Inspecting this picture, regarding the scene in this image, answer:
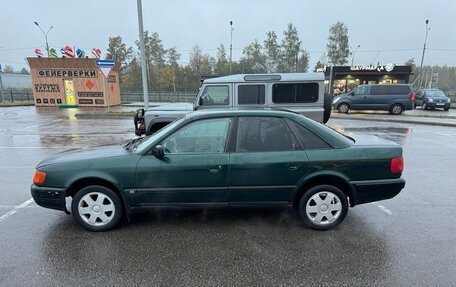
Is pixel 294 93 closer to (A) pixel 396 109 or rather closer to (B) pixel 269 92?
(B) pixel 269 92

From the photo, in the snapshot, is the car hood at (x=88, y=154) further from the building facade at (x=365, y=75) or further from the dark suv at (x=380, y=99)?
the building facade at (x=365, y=75)

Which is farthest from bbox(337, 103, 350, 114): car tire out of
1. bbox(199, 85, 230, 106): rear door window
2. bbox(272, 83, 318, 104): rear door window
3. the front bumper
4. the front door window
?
the front bumper

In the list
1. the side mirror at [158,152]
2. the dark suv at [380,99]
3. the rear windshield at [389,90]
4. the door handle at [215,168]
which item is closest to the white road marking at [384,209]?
the door handle at [215,168]

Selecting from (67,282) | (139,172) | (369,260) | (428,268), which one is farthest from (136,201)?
(428,268)

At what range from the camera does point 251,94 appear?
29.1 ft

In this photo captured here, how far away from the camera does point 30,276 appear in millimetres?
2820

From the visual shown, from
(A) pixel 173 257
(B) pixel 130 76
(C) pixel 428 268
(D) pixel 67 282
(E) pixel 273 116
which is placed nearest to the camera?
(D) pixel 67 282

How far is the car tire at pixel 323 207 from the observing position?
363 centimetres

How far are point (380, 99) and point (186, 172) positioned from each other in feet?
61.3

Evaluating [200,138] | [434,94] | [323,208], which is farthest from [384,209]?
[434,94]

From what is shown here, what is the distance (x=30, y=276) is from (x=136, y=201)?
1.25m

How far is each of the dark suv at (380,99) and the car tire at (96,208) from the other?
1881cm

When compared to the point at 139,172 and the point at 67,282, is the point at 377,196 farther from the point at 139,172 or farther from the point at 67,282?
the point at 67,282

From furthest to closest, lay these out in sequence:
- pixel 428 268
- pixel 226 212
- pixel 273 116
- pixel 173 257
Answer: pixel 226 212 → pixel 273 116 → pixel 173 257 → pixel 428 268
